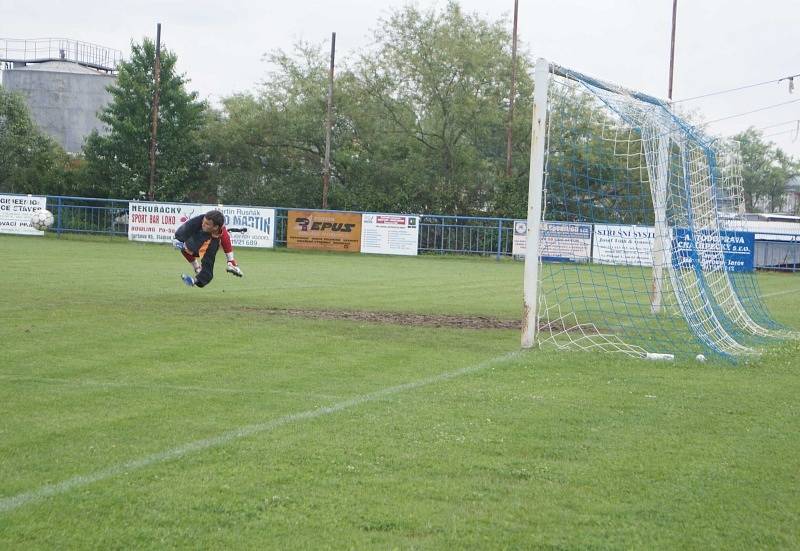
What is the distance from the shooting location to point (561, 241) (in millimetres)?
23625

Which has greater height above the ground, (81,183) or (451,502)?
(81,183)

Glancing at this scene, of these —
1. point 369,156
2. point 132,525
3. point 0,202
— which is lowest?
point 132,525

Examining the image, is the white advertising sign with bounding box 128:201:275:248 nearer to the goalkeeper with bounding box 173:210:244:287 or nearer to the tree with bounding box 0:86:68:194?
the tree with bounding box 0:86:68:194

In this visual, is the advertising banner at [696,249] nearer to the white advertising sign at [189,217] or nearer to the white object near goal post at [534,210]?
the white object near goal post at [534,210]

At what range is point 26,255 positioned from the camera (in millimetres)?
26359

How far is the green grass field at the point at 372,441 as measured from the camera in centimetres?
460

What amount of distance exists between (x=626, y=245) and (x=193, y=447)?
24.2m

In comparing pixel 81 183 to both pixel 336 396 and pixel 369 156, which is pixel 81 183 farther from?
pixel 336 396

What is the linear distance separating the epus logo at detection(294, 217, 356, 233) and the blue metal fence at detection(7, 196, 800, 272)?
797 mm

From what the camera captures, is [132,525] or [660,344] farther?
[660,344]

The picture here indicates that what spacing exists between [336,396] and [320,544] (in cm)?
361

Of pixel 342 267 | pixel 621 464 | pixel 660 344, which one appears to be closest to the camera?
pixel 621 464

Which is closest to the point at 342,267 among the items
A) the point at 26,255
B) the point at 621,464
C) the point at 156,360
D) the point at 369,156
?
the point at 26,255

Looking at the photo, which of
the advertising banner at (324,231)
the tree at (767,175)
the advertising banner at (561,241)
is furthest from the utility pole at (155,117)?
the tree at (767,175)
